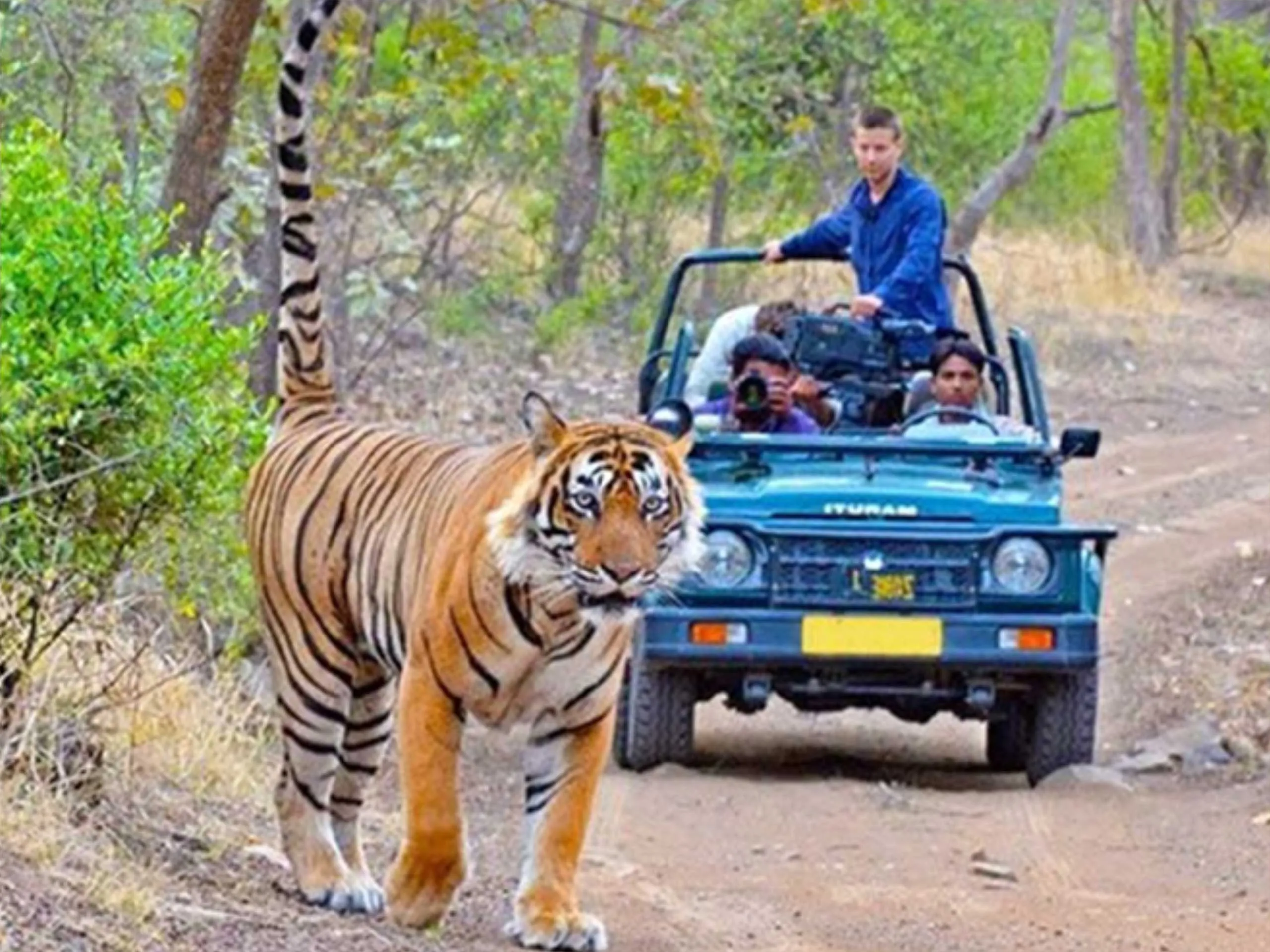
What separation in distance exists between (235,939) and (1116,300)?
23.4 m

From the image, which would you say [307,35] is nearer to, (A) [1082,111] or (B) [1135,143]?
(A) [1082,111]

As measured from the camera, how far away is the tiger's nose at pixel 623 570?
653cm

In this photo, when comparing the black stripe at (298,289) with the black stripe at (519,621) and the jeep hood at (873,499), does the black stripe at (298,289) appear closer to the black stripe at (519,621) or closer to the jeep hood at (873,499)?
the black stripe at (519,621)

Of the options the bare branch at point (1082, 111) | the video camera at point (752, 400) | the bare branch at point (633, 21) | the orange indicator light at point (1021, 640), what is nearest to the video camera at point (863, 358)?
the video camera at point (752, 400)

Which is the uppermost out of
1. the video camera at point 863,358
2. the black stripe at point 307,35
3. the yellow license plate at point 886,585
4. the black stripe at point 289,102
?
the black stripe at point 307,35

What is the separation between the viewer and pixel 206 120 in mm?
9891

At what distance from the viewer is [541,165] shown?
2317 centimetres

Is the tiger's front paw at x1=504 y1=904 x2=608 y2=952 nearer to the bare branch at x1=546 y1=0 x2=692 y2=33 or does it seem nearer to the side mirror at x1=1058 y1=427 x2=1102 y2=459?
the side mirror at x1=1058 y1=427 x2=1102 y2=459

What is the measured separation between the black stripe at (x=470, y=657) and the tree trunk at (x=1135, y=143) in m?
25.2

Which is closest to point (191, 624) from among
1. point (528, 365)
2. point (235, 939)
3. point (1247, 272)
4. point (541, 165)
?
Answer: point (235, 939)

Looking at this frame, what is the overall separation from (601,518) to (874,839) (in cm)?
295

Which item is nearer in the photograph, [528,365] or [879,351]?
[879,351]

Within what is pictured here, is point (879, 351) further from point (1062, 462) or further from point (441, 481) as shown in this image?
point (441, 481)

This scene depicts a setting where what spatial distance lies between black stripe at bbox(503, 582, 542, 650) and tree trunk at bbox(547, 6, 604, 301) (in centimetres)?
1441
